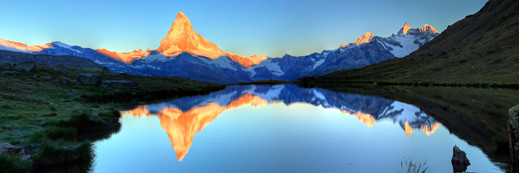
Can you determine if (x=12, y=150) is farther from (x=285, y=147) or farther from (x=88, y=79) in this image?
(x=88, y=79)

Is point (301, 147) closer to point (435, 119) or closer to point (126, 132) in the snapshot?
point (126, 132)

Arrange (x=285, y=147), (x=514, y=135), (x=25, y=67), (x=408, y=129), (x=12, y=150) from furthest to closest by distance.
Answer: (x=25, y=67) < (x=408, y=129) < (x=285, y=147) < (x=12, y=150) < (x=514, y=135)

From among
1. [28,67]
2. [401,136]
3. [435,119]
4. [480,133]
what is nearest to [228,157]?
[401,136]

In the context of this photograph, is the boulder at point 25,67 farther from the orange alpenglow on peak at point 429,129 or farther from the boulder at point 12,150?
the orange alpenglow on peak at point 429,129

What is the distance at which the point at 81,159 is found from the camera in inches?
708

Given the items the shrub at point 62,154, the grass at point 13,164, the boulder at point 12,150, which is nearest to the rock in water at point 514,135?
the shrub at point 62,154

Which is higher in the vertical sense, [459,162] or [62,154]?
[459,162]

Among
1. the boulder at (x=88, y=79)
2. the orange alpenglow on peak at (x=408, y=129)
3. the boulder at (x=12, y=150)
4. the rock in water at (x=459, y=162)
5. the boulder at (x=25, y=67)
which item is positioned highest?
the boulder at (x=25, y=67)

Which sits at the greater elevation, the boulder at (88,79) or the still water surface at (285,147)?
the boulder at (88,79)

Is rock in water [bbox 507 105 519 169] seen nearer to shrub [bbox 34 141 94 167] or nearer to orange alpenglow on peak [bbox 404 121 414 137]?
orange alpenglow on peak [bbox 404 121 414 137]

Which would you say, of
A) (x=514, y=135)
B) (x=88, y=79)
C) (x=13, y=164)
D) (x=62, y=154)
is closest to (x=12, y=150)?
(x=13, y=164)

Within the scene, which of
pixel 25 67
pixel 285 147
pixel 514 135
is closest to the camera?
pixel 514 135

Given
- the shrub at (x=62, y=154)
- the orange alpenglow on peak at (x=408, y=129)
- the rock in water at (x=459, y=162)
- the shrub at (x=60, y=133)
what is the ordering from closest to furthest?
the rock in water at (x=459, y=162), the shrub at (x=62, y=154), the shrub at (x=60, y=133), the orange alpenglow on peak at (x=408, y=129)

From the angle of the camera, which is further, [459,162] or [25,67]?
[25,67]
